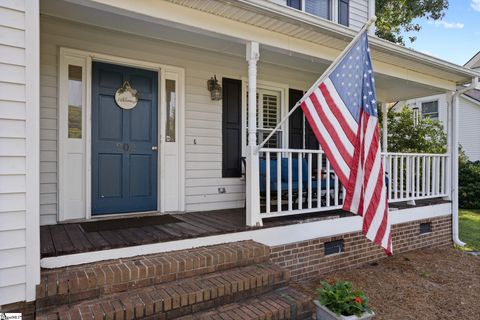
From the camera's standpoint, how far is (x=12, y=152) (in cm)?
240

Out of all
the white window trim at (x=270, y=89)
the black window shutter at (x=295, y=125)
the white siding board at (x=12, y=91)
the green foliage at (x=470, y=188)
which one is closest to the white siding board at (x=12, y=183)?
the white siding board at (x=12, y=91)

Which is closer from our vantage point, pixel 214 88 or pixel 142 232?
pixel 142 232

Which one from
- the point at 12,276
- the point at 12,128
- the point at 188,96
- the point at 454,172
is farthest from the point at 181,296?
the point at 454,172

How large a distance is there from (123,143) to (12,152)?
74.6 inches

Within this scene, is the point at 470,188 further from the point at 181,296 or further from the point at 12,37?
the point at 12,37

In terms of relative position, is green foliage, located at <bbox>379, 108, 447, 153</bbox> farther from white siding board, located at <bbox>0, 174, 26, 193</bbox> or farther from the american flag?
white siding board, located at <bbox>0, 174, 26, 193</bbox>

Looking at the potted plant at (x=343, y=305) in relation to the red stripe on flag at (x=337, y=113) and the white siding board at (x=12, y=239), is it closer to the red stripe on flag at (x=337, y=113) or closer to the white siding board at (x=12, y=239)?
the red stripe on flag at (x=337, y=113)

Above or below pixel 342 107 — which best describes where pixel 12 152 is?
below

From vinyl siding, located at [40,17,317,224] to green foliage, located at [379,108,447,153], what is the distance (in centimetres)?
580

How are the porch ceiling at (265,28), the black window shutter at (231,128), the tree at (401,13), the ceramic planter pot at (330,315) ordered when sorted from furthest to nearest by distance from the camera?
the tree at (401,13) < the black window shutter at (231,128) < the porch ceiling at (265,28) < the ceramic planter pot at (330,315)

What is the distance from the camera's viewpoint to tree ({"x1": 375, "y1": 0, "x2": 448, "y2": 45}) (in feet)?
41.4

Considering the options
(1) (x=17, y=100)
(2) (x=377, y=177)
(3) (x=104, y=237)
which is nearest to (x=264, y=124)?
(2) (x=377, y=177)

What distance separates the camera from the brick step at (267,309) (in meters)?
2.60

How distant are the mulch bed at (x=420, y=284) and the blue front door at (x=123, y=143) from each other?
7.94 feet
